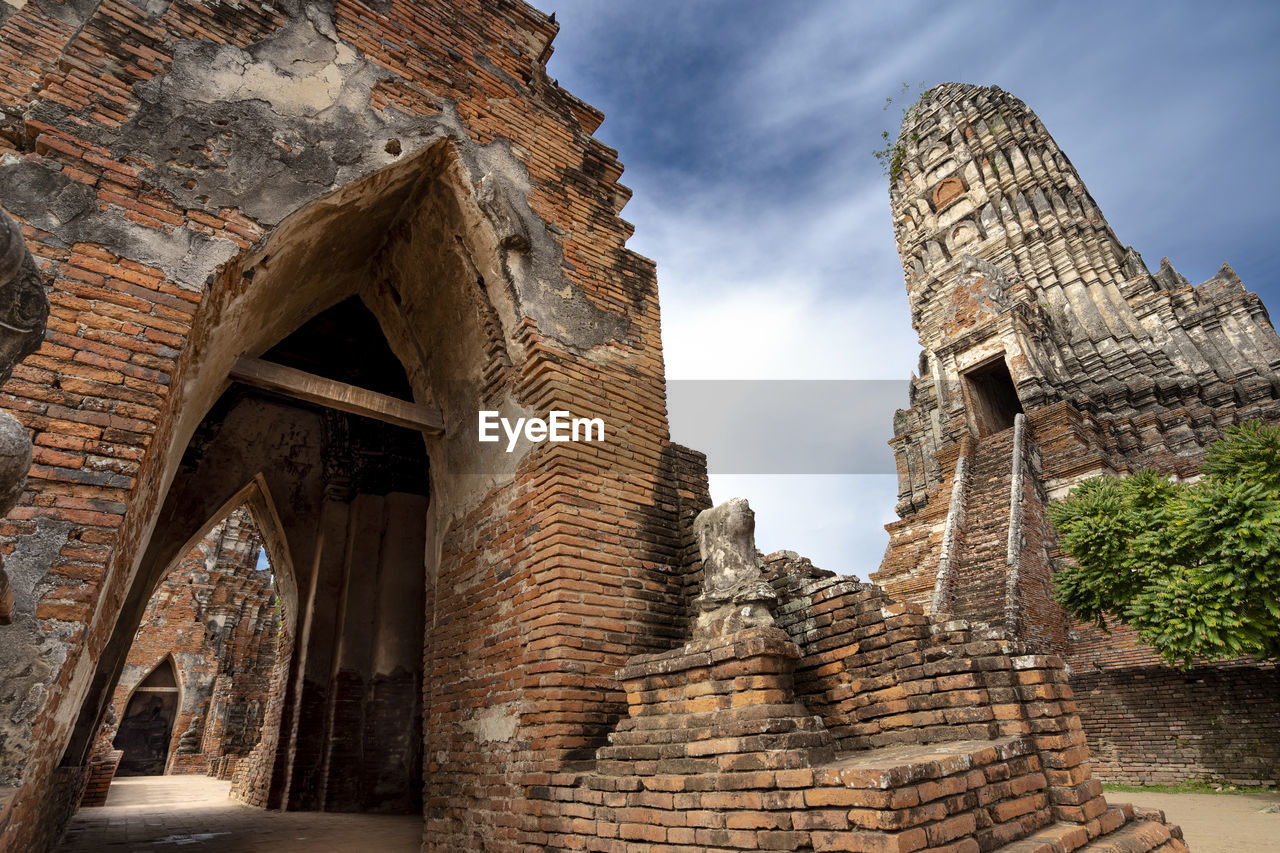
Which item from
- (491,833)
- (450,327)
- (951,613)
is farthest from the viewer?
(951,613)

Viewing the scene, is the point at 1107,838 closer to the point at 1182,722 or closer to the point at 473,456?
the point at 473,456

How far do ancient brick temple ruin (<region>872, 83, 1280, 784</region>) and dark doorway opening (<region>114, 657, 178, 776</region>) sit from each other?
18997 millimetres

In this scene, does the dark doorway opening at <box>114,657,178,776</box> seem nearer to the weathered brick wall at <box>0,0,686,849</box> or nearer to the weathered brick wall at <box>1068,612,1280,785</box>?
the weathered brick wall at <box>0,0,686,849</box>

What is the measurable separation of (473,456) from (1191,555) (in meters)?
7.69

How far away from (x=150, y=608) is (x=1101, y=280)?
92.5ft

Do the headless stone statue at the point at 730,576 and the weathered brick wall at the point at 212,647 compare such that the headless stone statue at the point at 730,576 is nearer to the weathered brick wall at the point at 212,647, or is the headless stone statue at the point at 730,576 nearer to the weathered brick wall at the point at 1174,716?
Result: the weathered brick wall at the point at 1174,716

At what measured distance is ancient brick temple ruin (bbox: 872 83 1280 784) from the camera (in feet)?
28.5

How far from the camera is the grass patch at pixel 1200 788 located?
25.6ft

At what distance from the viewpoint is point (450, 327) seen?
5.84m

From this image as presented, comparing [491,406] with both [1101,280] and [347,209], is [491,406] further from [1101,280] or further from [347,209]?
[1101,280]

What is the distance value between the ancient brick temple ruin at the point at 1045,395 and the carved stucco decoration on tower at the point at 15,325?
31.8ft

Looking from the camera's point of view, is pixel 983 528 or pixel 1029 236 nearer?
pixel 983 528

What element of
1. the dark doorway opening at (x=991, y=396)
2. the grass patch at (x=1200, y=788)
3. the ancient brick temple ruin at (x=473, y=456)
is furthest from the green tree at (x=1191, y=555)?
the dark doorway opening at (x=991, y=396)

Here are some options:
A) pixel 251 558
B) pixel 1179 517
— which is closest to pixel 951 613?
pixel 1179 517
